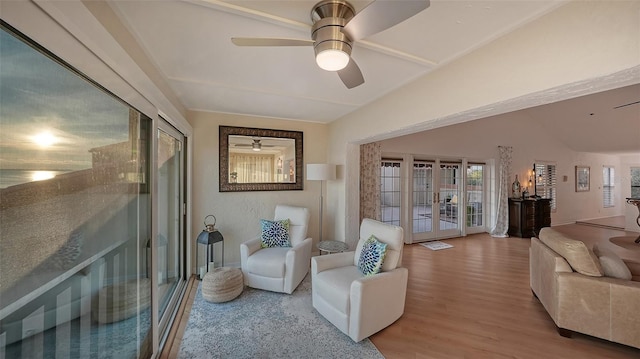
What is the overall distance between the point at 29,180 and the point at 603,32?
265 centimetres

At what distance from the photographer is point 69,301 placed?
1105 mm

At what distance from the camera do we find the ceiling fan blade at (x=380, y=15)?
104cm

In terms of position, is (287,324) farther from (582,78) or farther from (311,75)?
(582,78)

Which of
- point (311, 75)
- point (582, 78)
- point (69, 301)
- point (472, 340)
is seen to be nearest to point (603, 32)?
point (582, 78)

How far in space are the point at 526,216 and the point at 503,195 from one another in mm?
720

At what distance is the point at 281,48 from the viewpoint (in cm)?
178

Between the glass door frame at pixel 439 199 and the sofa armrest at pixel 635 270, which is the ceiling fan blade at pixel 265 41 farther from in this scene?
the glass door frame at pixel 439 199

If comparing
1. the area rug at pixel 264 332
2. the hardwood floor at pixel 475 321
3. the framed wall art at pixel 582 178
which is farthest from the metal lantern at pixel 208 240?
the framed wall art at pixel 582 178

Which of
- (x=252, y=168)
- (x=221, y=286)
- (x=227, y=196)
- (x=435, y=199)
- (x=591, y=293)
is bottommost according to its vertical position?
(x=221, y=286)

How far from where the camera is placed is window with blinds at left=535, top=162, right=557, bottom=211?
6.73 metres

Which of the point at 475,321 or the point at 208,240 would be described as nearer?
the point at 475,321

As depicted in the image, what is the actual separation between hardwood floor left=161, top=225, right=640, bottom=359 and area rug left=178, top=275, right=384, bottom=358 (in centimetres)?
16

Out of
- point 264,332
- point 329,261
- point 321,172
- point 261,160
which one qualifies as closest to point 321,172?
point 321,172

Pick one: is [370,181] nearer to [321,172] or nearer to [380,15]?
[321,172]
